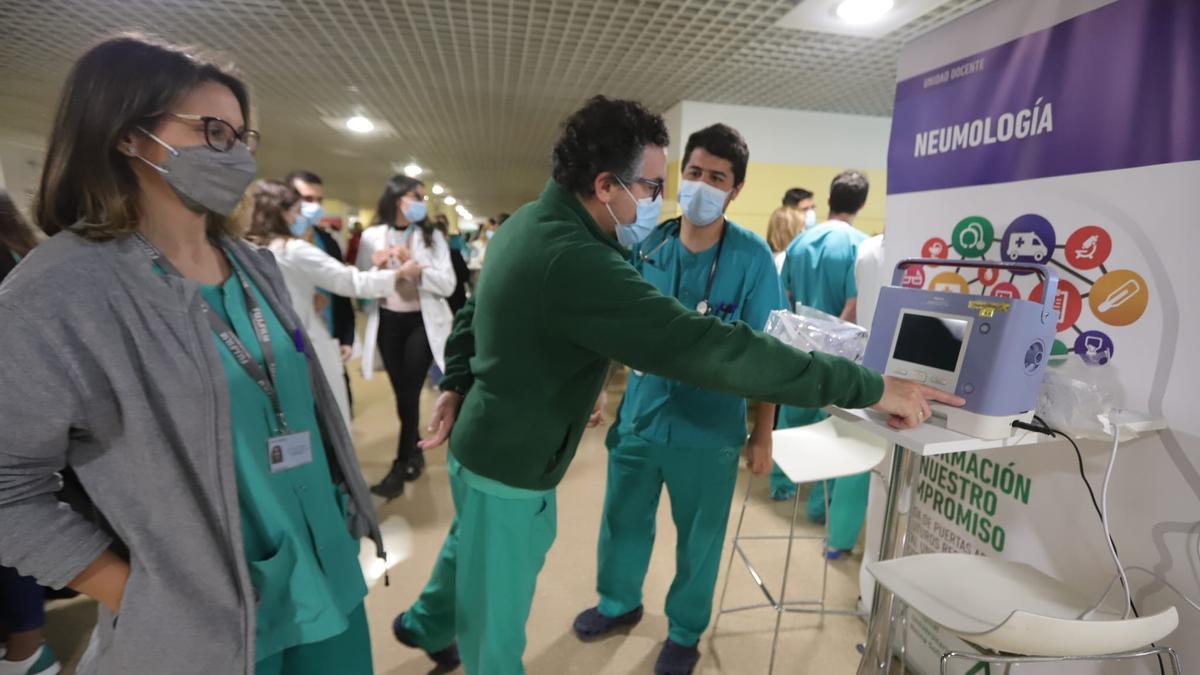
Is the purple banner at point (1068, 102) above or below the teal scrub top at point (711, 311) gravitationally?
above

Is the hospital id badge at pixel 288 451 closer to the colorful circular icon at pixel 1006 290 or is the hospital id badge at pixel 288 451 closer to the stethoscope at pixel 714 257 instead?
the stethoscope at pixel 714 257

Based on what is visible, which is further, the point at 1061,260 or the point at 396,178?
the point at 396,178

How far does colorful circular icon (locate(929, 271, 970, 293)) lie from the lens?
1649 mm

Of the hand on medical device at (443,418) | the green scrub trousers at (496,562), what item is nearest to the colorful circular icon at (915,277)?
the green scrub trousers at (496,562)

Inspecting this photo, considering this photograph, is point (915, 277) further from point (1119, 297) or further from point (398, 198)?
→ point (398, 198)

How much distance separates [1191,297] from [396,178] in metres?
3.18

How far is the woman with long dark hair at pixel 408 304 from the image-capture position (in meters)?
2.95

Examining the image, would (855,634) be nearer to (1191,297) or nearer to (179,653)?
(1191,297)

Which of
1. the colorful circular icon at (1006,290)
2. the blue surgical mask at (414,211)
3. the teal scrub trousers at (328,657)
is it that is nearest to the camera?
the teal scrub trousers at (328,657)

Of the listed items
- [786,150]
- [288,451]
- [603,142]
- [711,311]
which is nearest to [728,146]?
[711,311]

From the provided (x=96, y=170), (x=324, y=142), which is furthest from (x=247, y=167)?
(x=324, y=142)

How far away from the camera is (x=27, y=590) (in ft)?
5.45

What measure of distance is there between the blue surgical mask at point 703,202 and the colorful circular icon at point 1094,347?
37.9 inches

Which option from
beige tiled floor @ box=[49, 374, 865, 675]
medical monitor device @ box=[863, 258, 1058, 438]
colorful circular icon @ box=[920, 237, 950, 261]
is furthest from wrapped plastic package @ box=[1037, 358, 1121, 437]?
beige tiled floor @ box=[49, 374, 865, 675]
